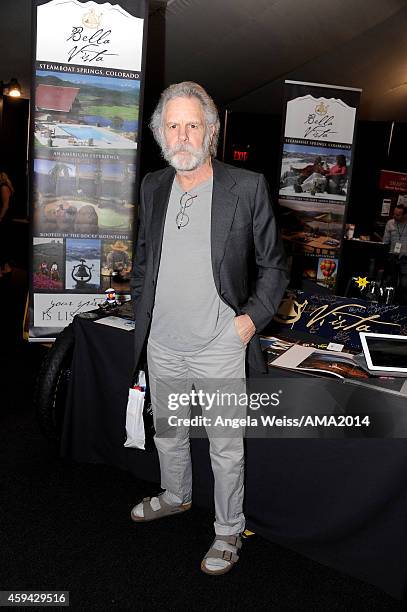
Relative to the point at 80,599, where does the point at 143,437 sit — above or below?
above

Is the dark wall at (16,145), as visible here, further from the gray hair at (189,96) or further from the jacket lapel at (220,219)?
the jacket lapel at (220,219)

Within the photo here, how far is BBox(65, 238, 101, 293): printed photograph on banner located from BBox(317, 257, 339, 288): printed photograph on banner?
Answer: 290 cm

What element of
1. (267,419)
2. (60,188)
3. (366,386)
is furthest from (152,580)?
(60,188)

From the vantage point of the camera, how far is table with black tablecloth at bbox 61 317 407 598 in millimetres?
1748

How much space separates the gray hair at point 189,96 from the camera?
5.68ft

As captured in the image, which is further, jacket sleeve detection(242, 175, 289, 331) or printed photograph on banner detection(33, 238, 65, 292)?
printed photograph on banner detection(33, 238, 65, 292)

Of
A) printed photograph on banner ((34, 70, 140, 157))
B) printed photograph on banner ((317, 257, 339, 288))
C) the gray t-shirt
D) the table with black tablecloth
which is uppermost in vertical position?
printed photograph on banner ((34, 70, 140, 157))

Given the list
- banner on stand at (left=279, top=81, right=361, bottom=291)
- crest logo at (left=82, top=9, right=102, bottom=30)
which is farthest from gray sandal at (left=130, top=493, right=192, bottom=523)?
banner on stand at (left=279, top=81, right=361, bottom=291)

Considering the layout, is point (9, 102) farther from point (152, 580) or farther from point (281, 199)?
point (152, 580)

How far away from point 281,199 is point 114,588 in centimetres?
447

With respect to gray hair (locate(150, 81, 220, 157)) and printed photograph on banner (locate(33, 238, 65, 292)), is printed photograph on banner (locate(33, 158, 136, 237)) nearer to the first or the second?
printed photograph on banner (locate(33, 238, 65, 292))

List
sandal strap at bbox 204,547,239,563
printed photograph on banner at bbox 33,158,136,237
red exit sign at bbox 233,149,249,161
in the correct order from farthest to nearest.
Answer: red exit sign at bbox 233,149,249,161 → printed photograph on banner at bbox 33,158,136,237 → sandal strap at bbox 204,547,239,563

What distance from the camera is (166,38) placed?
6.76 meters

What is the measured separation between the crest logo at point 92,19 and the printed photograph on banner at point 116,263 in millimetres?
1357
